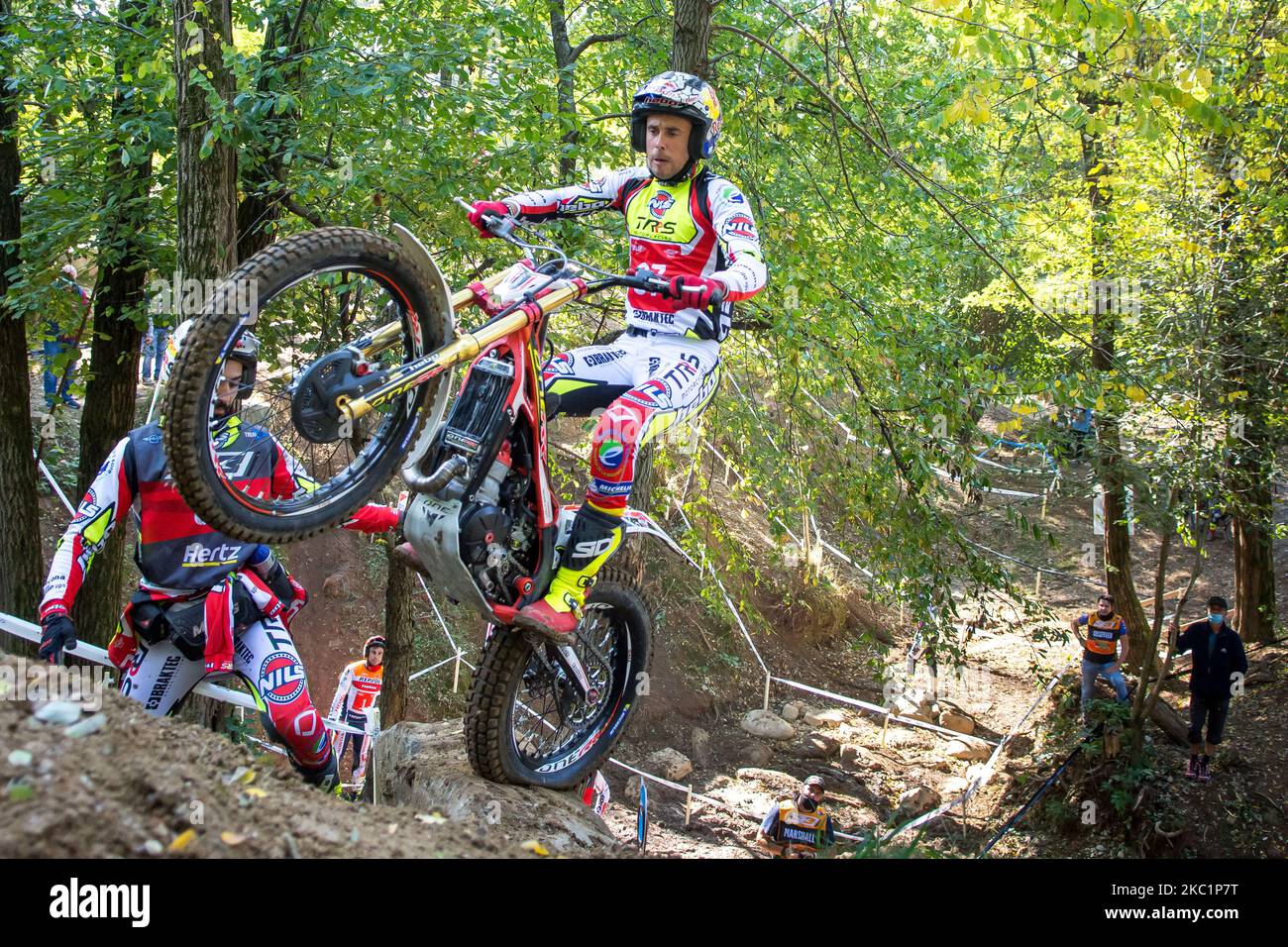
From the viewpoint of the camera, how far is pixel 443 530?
4016 mm

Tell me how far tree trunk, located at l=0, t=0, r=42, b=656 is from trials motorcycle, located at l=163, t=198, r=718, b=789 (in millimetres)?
5690

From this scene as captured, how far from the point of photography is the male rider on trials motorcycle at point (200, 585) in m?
4.52

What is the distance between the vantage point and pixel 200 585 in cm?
466

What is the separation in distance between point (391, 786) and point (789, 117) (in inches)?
227

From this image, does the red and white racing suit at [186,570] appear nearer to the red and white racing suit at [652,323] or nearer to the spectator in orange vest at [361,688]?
the red and white racing suit at [652,323]

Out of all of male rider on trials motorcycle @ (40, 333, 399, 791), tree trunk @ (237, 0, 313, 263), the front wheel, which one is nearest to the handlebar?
male rider on trials motorcycle @ (40, 333, 399, 791)

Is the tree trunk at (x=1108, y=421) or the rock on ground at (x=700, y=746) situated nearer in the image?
the tree trunk at (x=1108, y=421)

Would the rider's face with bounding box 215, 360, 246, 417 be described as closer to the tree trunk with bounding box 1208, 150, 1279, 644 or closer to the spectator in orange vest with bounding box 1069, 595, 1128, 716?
the tree trunk with bounding box 1208, 150, 1279, 644

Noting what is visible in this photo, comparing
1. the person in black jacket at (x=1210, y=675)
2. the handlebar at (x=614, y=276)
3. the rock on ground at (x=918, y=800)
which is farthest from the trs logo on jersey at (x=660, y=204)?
the rock on ground at (x=918, y=800)

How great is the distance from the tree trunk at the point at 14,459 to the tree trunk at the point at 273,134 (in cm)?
239

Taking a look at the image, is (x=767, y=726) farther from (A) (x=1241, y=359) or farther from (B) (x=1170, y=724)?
(A) (x=1241, y=359)

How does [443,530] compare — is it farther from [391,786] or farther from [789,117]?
[789,117]

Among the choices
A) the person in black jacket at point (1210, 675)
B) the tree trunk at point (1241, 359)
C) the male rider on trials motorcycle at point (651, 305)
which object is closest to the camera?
the male rider on trials motorcycle at point (651, 305)

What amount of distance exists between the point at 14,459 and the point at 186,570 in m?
5.55
